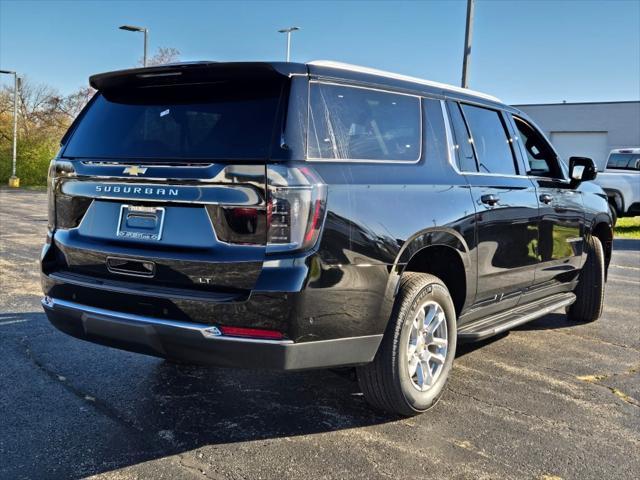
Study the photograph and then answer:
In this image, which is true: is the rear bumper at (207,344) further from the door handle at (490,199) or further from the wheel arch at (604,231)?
the wheel arch at (604,231)

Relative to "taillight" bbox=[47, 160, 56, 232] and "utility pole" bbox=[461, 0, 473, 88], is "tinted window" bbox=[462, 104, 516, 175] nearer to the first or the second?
"taillight" bbox=[47, 160, 56, 232]

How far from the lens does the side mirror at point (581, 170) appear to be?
5484mm

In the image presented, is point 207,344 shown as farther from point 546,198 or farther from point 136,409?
point 546,198

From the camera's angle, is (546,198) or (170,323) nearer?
(170,323)

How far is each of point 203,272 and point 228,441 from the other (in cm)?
94

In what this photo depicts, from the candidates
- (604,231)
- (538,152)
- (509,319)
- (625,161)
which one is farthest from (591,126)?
(509,319)

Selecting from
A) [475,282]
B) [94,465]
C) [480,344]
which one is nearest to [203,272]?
[94,465]

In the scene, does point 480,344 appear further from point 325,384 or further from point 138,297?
point 138,297

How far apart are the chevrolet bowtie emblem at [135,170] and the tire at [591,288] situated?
4.38 metres

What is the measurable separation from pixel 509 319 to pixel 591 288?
2.04 meters

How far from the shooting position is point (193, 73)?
10.8 ft

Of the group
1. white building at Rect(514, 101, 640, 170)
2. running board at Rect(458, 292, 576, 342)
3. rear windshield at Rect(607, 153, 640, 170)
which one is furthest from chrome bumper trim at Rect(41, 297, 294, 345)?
white building at Rect(514, 101, 640, 170)

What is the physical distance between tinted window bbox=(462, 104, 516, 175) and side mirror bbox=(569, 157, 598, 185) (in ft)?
3.30

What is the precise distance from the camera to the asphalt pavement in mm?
3098
